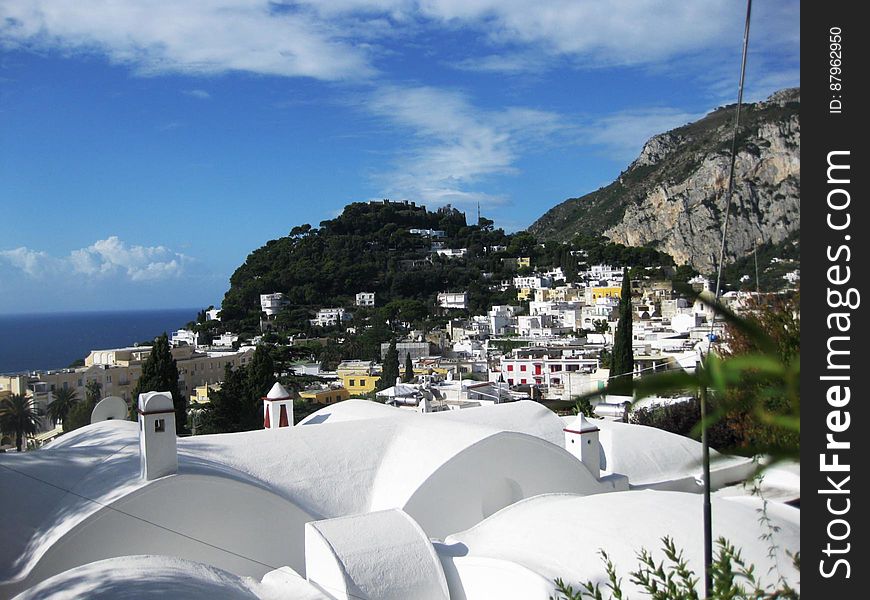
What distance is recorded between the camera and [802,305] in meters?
2.30

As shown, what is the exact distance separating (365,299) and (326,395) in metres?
38.9

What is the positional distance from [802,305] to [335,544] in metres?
5.07

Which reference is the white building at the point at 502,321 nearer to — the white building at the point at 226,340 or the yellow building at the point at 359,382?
the white building at the point at 226,340

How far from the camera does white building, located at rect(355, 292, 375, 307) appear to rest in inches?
2923

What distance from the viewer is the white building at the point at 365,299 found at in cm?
7425

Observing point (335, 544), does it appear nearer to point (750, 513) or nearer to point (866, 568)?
point (750, 513)

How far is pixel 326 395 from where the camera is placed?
35781 millimetres

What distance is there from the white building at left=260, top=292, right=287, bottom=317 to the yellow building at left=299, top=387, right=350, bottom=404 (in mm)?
34811

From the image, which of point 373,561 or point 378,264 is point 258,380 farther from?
point 378,264

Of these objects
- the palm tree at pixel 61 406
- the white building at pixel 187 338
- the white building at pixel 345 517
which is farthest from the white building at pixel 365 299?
the white building at pixel 345 517

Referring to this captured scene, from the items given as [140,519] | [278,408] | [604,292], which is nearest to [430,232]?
[604,292]

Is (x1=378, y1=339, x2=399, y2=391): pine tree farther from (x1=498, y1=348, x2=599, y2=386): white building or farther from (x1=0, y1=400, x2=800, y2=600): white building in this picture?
(x1=0, y1=400, x2=800, y2=600): white building

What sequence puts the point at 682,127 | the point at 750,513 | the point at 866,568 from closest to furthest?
the point at 866,568 → the point at 750,513 → the point at 682,127

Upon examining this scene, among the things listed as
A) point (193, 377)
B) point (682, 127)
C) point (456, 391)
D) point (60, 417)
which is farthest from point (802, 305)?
point (682, 127)
